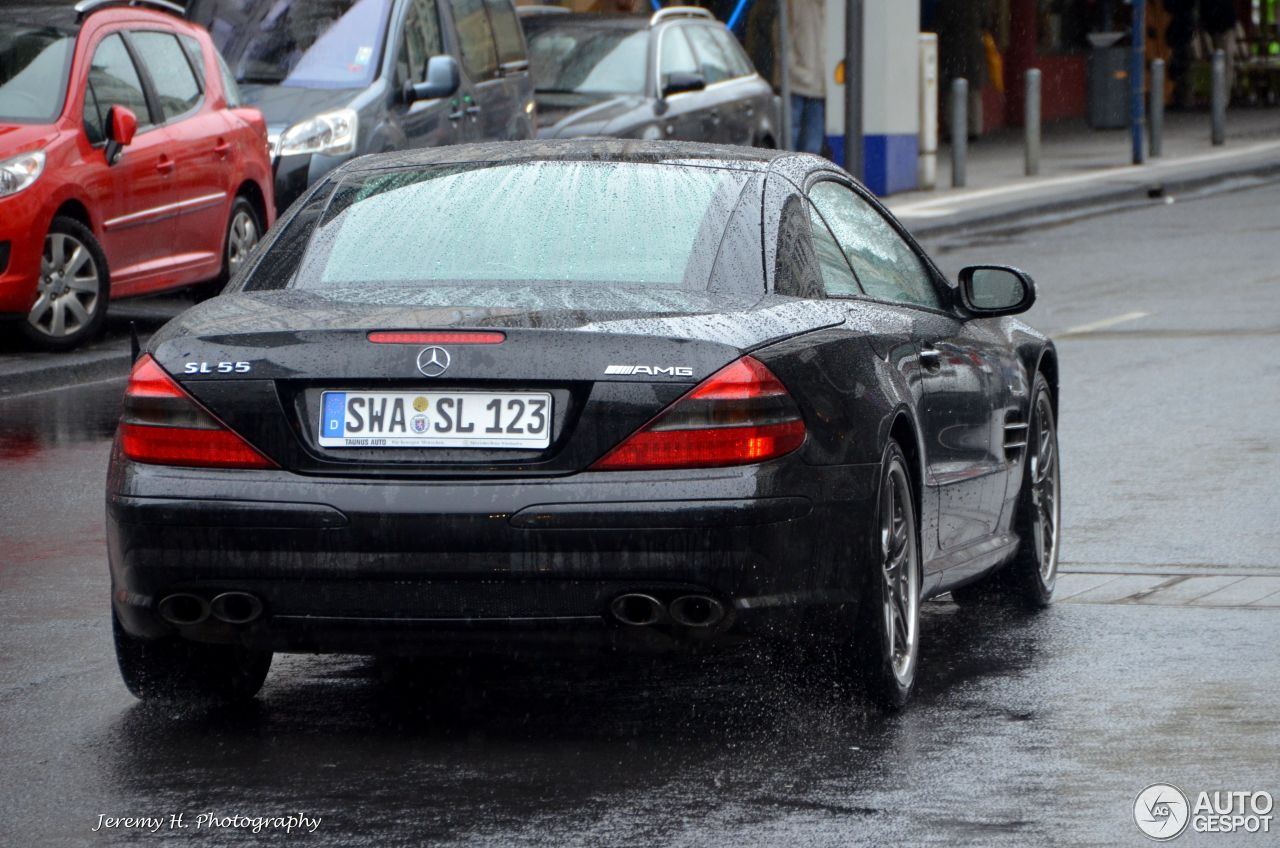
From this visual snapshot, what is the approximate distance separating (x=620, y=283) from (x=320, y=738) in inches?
47.5

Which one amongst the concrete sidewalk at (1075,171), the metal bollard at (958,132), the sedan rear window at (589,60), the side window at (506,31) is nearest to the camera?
the side window at (506,31)

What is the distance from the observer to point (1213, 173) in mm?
29109

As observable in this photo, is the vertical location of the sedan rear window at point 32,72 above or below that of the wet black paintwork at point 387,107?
above

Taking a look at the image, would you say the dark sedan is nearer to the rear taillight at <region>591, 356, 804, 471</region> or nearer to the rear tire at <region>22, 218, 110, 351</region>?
the rear tire at <region>22, 218, 110, 351</region>

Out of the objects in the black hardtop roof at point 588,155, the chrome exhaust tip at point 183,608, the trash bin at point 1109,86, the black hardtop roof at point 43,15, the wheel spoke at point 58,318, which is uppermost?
the black hardtop roof at point 588,155

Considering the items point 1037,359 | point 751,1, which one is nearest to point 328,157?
point 1037,359

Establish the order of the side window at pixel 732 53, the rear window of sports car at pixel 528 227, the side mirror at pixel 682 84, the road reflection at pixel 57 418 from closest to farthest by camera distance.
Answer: the rear window of sports car at pixel 528 227, the road reflection at pixel 57 418, the side mirror at pixel 682 84, the side window at pixel 732 53

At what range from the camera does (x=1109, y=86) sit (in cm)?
3731

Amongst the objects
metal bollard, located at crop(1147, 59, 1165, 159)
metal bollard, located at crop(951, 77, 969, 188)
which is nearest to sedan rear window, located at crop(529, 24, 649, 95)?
metal bollard, located at crop(951, 77, 969, 188)

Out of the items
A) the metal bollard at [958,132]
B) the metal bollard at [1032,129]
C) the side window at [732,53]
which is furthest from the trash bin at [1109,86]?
the side window at [732,53]

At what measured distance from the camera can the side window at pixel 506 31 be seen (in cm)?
1919

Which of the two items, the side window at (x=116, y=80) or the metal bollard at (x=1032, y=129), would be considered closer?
the side window at (x=116, y=80)

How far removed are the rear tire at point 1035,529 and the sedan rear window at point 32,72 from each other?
738cm

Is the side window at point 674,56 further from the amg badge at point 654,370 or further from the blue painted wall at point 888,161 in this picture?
the amg badge at point 654,370
